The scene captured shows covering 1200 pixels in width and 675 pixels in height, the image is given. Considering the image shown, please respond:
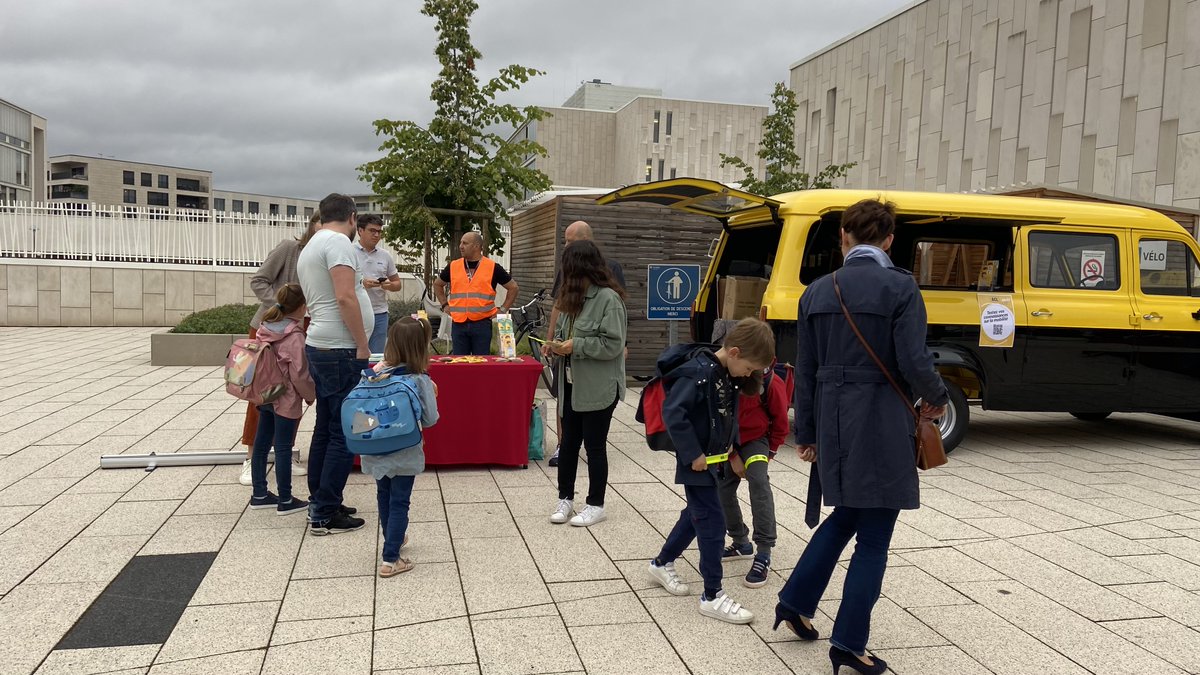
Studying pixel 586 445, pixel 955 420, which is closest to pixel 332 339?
pixel 586 445

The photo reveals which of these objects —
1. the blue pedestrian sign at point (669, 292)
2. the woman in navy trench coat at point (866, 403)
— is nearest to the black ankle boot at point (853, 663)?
the woman in navy trench coat at point (866, 403)

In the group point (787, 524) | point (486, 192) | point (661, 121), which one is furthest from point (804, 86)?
point (787, 524)

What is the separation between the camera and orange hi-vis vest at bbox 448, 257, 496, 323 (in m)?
6.92

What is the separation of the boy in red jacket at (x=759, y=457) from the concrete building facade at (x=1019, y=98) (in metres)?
18.8

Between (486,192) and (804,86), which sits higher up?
(804,86)

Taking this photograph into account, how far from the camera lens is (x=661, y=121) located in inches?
2751

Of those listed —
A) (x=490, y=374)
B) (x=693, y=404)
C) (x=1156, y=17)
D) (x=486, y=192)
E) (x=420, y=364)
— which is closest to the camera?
(x=693, y=404)

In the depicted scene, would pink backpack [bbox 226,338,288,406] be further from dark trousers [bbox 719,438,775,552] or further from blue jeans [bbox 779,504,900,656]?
blue jeans [bbox 779,504,900,656]

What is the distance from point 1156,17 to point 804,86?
22.2 metres

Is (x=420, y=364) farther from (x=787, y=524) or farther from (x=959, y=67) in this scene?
(x=959, y=67)

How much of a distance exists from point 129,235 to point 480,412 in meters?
15.1

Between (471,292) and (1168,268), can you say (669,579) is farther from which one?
(1168,268)

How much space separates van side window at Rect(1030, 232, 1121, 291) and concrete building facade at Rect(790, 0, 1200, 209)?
564 inches

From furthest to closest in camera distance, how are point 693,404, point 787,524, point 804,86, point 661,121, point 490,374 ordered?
point 661,121 → point 804,86 → point 490,374 → point 787,524 → point 693,404
